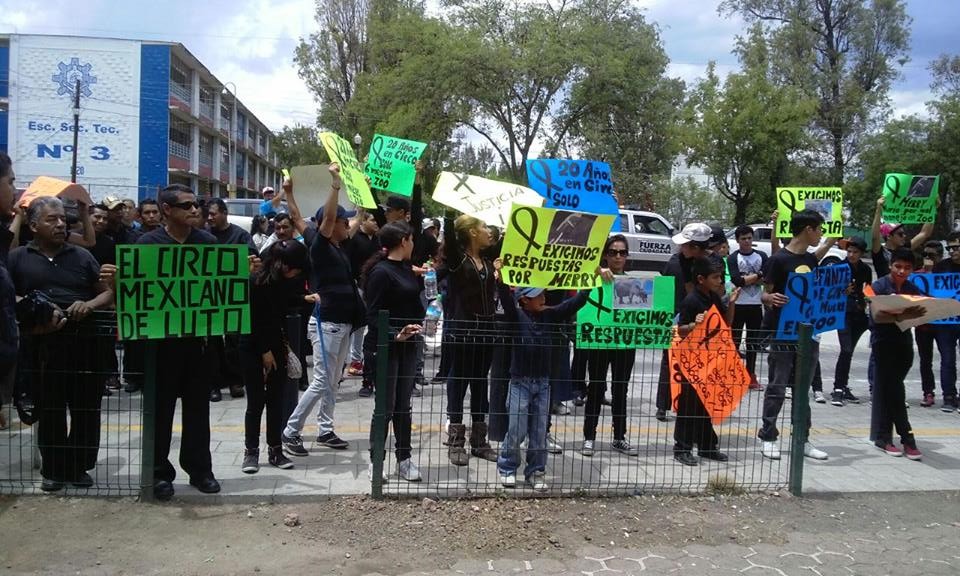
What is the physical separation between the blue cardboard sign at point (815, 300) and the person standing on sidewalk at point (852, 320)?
253cm

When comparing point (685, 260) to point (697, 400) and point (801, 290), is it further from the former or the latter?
point (697, 400)

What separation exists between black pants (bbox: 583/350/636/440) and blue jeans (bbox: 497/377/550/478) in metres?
0.74

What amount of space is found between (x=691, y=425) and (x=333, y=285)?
306cm

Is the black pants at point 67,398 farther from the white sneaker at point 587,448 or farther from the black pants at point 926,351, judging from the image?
the black pants at point 926,351

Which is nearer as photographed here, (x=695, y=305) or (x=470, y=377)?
(x=470, y=377)

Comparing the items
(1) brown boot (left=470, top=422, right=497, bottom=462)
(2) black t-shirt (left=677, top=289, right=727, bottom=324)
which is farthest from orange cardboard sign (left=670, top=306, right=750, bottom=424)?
(1) brown boot (left=470, top=422, right=497, bottom=462)

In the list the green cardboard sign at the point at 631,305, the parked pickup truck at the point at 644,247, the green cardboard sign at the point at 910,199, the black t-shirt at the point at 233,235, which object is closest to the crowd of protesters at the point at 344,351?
the green cardboard sign at the point at 631,305

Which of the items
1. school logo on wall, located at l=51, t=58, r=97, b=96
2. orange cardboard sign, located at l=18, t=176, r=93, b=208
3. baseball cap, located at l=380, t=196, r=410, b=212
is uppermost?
school logo on wall, located at l=51, t=58, r=97, b=96

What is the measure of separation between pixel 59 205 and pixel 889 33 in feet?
142

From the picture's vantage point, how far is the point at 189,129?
169 ft

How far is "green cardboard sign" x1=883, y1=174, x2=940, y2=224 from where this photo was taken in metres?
9.38

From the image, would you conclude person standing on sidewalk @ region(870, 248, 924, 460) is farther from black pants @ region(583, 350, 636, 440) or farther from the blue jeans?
the blue jeans

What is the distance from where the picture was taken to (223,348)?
534 cm

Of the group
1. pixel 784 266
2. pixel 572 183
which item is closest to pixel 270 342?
pixel 572 183
